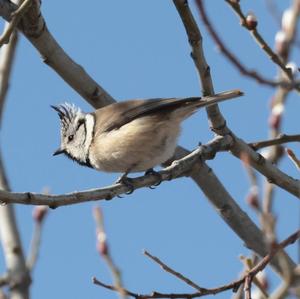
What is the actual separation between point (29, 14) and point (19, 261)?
5.67 ft

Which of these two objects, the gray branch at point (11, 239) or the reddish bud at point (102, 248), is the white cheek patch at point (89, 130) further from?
the reddish bud at point (102, 248)

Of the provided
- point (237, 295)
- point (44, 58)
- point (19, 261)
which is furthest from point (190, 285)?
point (44, 58)

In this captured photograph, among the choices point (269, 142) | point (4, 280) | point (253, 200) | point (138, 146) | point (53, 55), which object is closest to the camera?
point (253, 200)

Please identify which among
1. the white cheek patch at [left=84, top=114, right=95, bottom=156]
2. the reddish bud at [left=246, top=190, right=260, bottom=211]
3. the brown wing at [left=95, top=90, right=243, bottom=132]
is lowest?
the reddish bud at [left=246, top=190, right=260, bottom=211]

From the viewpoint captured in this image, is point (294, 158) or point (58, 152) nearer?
point (294, 158)

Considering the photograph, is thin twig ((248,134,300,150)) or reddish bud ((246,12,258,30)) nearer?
reddish bud ((246,12,258,30))

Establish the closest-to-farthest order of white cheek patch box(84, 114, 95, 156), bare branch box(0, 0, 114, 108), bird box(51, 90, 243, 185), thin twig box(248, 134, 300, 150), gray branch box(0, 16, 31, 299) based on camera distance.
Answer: gray branch box(0, 16, 31, 299) < thin twig box(248, 134, 300, 150) < bare branch box(0, 0, 114, 108) < bird box(51, 90, 243, 185) < white cheek patch box(84, 114, 95, 156)

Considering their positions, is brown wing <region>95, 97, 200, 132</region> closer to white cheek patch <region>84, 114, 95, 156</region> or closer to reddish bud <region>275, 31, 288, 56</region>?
white cheek patch <region>84, 114, 95, 156</region>

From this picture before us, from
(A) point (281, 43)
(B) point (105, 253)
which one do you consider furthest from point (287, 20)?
(B) point (105, 253)

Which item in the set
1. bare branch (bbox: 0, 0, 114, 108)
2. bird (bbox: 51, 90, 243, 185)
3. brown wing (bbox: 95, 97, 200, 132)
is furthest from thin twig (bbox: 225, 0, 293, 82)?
brown wing (bbox: 95, 97, 200, 132)

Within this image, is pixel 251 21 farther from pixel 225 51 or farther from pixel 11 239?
pixel 11 239

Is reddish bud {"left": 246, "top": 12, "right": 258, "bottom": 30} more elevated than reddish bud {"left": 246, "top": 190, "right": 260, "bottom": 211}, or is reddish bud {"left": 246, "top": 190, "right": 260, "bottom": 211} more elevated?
reddish bud {"left": 246, "top": 12, "right": 258, "bottom": 30}

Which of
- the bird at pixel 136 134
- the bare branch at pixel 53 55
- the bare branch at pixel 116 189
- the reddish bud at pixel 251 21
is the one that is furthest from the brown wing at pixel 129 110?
the reddish bud at pixel 251 21

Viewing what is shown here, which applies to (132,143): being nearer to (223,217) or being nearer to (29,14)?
(223,217)
